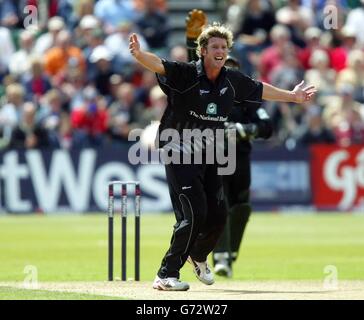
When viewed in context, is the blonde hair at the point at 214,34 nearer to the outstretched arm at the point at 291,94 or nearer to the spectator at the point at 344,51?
the outstretched arm at the point at 291,94

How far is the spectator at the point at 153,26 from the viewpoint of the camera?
88.4ft

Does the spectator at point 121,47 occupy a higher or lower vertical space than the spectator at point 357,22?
lower

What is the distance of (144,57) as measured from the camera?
423 inches

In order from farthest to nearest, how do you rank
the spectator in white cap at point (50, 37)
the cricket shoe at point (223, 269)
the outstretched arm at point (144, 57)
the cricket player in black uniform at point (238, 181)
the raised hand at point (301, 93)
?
1. the spectator in white cap at point (50, 37)
2. the cricket shoe at point (223, 269)
3. the cricket player in black uniform at point (238, 181)
4. the raised hand at point (301, 93)
5. the outstretched arm at point (144, 57)

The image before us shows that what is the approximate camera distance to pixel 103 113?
24562mm

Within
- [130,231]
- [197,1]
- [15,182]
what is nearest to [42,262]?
[130,231]

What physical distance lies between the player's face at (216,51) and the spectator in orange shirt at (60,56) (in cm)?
1465

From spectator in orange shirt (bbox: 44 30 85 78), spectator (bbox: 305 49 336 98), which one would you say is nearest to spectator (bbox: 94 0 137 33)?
spectator in orange shirt (bbox: 44 30 85 78)

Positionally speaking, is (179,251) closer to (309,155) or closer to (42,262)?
(42,262)

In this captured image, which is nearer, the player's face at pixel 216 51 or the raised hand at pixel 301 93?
the player's face at pixel 216 51

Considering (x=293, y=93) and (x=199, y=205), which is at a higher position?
(x=293, y=93)

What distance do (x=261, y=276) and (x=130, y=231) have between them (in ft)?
22.9

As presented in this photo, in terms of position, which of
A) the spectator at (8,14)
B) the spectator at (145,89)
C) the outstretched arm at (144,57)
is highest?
the spectator at (8,14)

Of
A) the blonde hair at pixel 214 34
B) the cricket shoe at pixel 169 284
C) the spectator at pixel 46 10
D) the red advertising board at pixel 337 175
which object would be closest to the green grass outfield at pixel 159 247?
the red advertising board at pixel 337 175
